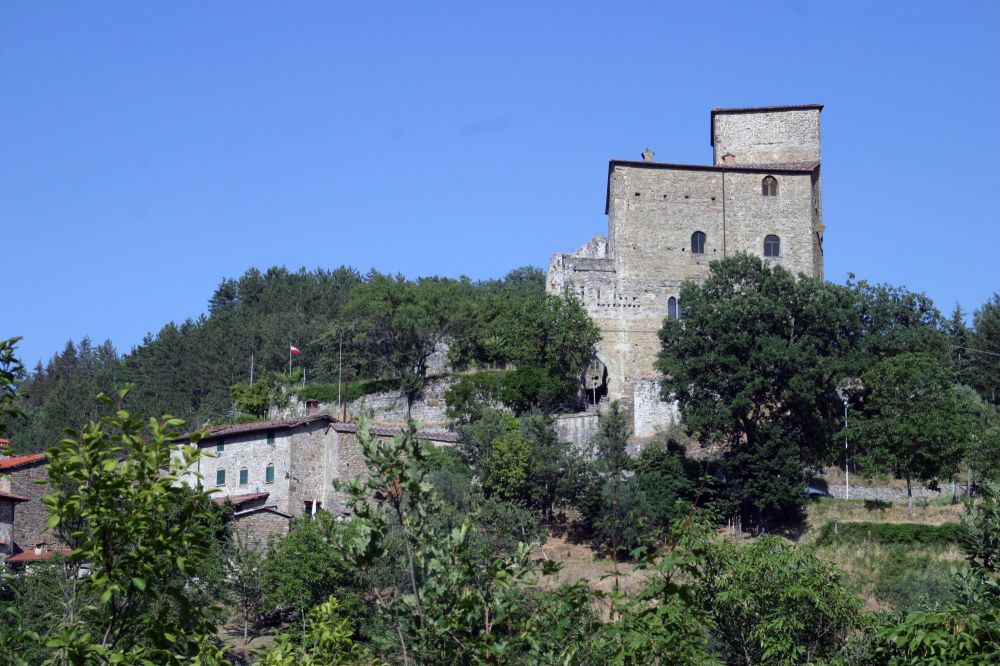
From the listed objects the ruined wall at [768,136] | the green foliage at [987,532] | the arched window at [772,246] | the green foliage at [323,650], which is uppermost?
the ruined wall at [768,136]

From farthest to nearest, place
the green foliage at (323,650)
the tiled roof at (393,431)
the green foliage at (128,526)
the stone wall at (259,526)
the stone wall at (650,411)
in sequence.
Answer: the stone wall at (650,411)
the tiled roof at (393,431)
the stone wall at (259,526)
the green foliage at (323,650)
the green foliage at (128,526)

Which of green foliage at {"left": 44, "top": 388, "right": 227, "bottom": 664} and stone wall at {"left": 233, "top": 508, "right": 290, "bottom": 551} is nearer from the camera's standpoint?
green foliage at {"left": 44, "top": 388, "right": 227, "bottom": 664}

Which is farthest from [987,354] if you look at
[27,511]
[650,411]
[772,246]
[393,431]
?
[27,511]

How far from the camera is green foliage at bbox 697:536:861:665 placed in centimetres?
1950

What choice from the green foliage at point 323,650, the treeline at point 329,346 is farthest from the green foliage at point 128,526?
the treeline at point 329,346

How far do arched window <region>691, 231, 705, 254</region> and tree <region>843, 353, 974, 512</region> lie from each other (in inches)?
536

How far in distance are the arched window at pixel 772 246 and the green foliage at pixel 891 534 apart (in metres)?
17.1

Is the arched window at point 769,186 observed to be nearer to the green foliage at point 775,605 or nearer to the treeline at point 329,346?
the treeline at point 329,346

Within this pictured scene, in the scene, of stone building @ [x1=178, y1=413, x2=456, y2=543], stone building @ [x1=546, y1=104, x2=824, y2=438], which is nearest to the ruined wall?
stone building @ [x1=546, y1=104, x2=824, y2=438]

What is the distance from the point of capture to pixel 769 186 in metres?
54.3

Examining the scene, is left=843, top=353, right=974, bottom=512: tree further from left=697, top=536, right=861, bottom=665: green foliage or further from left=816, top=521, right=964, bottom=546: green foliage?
left=697, top=536, right=861, bottom=665: green foliage

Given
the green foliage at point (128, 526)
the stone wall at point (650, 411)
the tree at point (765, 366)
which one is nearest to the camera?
the green foliage at point (128, 526)

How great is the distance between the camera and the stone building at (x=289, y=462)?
43062mm

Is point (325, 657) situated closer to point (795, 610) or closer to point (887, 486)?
point (795, 610)
